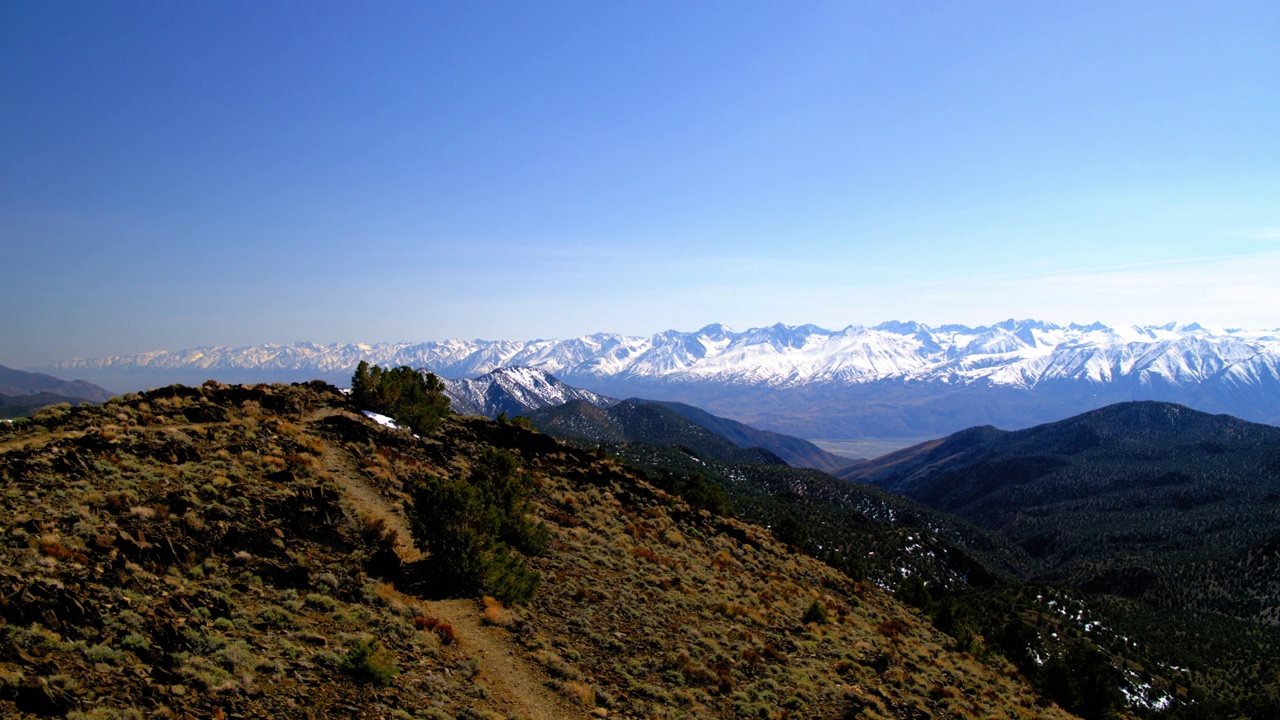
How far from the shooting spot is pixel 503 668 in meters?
15.6

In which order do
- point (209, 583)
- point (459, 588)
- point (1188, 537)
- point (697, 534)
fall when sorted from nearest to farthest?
point (209, 583)
point (459, 588)
point (697, 534)
point (1188, 537)

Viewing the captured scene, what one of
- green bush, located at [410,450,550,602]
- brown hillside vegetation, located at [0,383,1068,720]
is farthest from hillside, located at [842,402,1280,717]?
green bush, located at [410,450,550,602]

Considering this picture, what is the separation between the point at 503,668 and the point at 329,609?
4.92 meters

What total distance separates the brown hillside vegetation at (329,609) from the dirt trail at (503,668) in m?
0.08

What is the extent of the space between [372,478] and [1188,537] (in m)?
208

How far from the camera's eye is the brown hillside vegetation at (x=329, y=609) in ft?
36.6

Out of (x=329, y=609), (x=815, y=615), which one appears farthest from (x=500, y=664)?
(x=815, y=615)

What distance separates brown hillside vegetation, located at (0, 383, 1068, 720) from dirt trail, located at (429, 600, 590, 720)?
0.26 feet

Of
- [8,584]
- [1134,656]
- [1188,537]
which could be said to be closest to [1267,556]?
[1188,537]

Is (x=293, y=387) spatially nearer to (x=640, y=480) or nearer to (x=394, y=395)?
(x=394, y=395)

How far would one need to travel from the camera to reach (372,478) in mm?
26047

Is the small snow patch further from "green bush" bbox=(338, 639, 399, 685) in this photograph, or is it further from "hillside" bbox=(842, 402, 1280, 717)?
"hillside" bbox=(842, 402, 1280, 717)

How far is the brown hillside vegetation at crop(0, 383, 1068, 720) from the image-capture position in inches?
439

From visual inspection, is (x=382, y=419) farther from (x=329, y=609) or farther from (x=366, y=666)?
(x=366, y=666)
